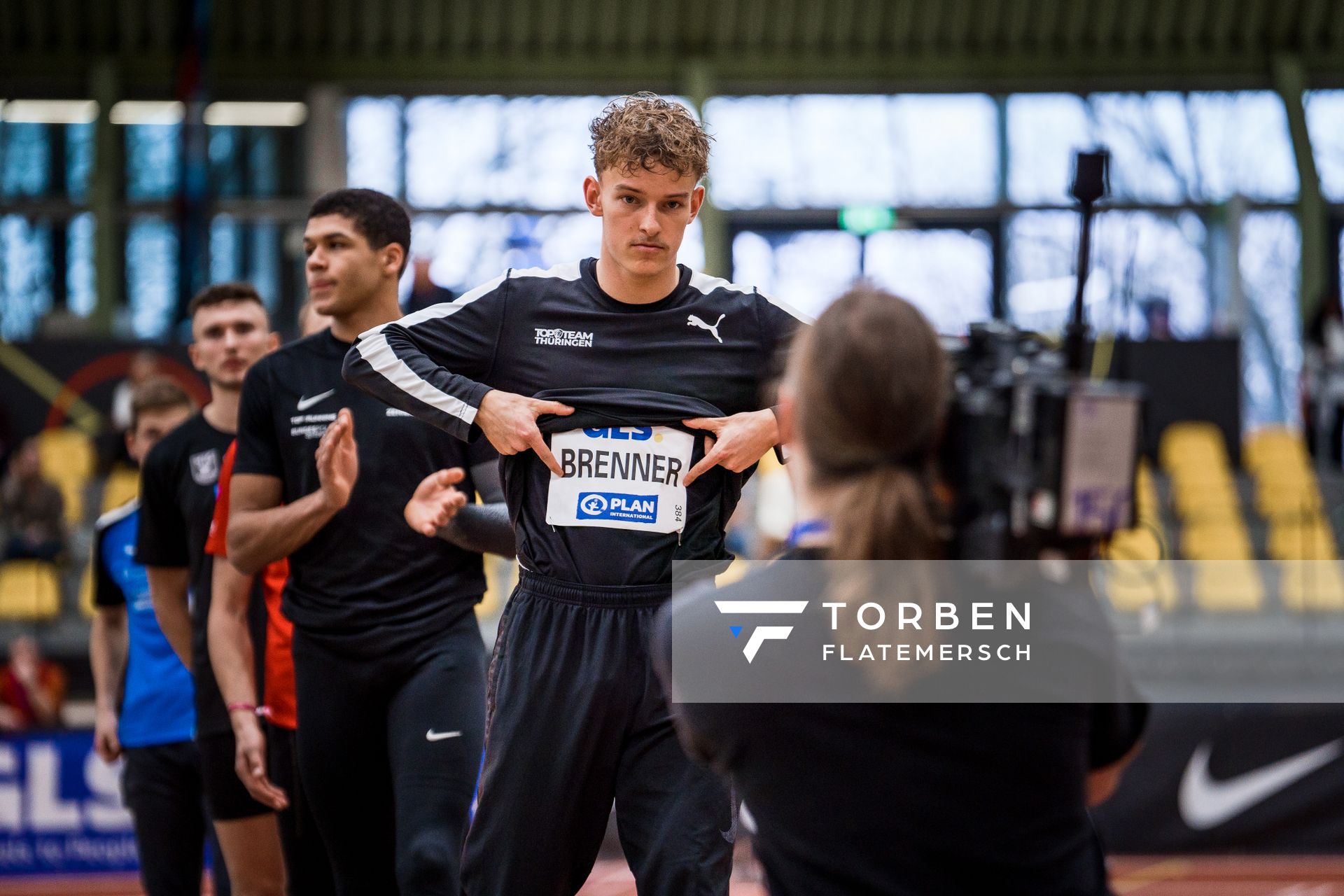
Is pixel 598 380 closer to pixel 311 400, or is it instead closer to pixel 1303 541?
pixel 311 400

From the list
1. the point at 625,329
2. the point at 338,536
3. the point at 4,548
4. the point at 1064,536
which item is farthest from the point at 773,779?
the point at 4,548

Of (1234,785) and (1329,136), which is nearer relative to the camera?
(1234,785)

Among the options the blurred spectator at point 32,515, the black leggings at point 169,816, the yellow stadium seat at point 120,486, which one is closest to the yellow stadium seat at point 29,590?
the blurred spectator at point 32,515

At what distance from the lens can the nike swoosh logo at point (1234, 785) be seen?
836 cm

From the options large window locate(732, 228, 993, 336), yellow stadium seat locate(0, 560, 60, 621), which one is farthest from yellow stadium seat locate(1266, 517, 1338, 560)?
yellow stadium seat locate(0, 560, 60, 621)

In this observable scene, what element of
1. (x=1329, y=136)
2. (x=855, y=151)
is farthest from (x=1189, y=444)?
(x=855, y=151)

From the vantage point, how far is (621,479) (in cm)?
332

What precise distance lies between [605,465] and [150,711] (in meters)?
2.51

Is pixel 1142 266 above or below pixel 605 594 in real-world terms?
above

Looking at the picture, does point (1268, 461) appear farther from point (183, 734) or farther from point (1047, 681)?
point (1047, 681)

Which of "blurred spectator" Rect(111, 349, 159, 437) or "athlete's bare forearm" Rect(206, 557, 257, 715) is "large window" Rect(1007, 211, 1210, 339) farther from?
"athlete's bare forearm" Rect(206, 557, 257, 715)

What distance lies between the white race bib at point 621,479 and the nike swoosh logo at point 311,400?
1.11 metres

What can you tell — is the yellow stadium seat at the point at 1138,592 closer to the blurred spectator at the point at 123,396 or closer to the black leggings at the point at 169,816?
the black leggings at the point at 169,816

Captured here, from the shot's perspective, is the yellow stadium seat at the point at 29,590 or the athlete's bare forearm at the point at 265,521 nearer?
the athlete's bare forearm at the point at 265,521
